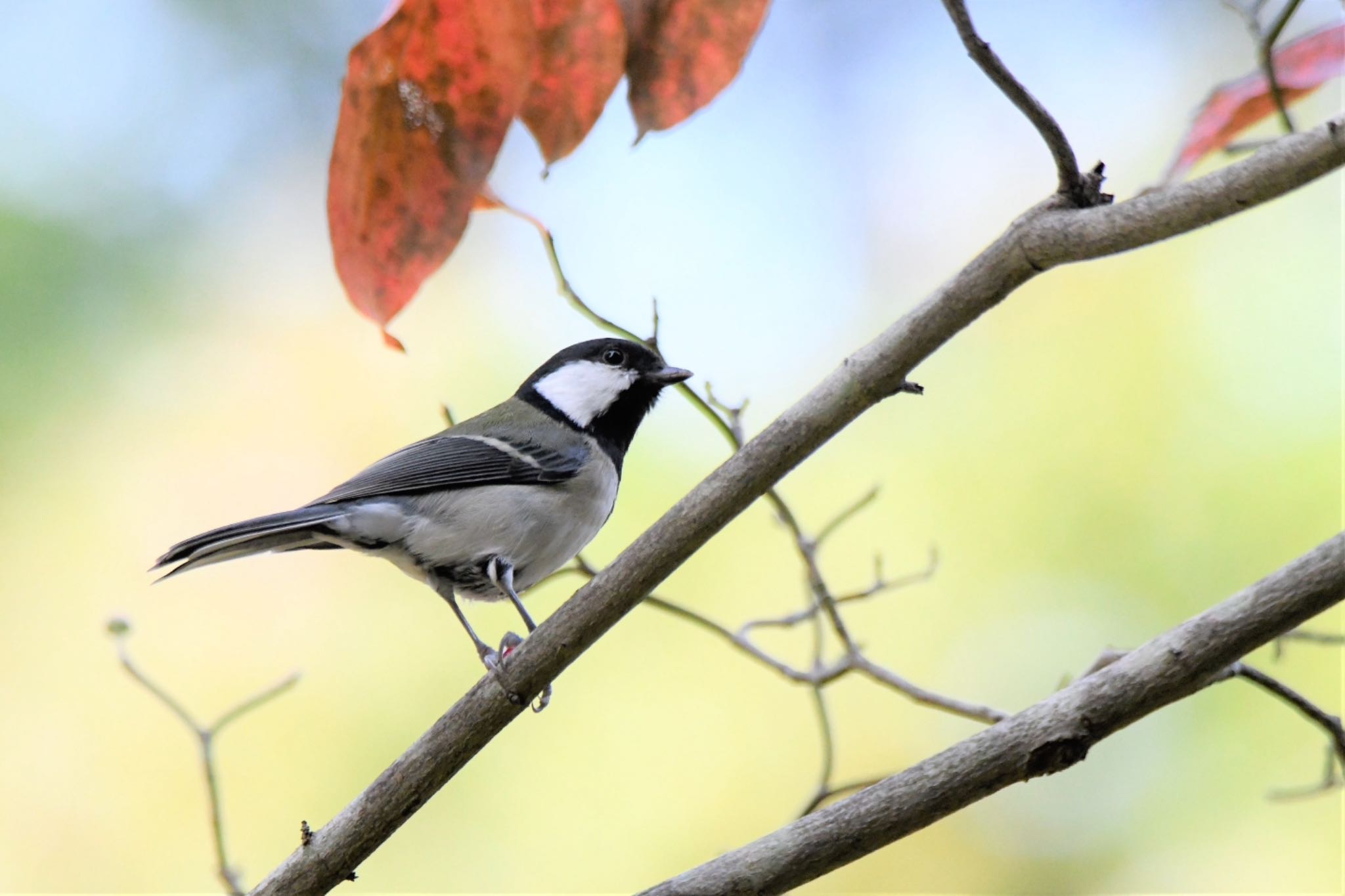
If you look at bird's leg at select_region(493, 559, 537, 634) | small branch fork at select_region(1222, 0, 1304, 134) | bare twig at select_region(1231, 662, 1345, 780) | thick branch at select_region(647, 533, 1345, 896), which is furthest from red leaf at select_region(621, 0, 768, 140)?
bird's leg at select_region(493, 559, 537, 634)

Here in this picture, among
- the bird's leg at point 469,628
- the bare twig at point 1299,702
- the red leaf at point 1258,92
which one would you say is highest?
the bird's leg at point 469,628

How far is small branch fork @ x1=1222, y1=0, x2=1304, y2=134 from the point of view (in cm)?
131

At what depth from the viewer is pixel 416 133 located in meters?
1.23

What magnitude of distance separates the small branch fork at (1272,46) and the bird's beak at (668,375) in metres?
1.27

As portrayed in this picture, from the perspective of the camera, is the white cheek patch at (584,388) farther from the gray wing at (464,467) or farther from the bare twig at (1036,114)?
the bare twig at (1036,114)

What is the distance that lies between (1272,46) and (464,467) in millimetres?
1572

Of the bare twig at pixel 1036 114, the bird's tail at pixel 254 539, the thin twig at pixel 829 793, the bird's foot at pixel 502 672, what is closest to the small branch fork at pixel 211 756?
the bird's tail at pixel 254 539

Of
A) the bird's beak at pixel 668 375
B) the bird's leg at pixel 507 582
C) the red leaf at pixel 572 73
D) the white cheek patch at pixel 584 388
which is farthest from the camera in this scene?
the white cheek patch at pixel 584 388

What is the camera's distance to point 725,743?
3.53m

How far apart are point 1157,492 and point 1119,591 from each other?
35cm

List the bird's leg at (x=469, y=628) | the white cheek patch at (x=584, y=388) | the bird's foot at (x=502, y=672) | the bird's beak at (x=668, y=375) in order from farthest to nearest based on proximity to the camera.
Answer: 1. the white cheek patch at (x=584, y=388)
2. the bird's beak at (x=668, y=375)
3. the bird's leg at (x=469, y=628)
4. the bird's foot at (x=502, y=672)

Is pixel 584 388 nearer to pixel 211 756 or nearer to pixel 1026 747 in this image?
pixel 211 756

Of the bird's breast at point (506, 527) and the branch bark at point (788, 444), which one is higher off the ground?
the bird's breast at point (506, 527)

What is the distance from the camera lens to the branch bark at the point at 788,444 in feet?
3.63
